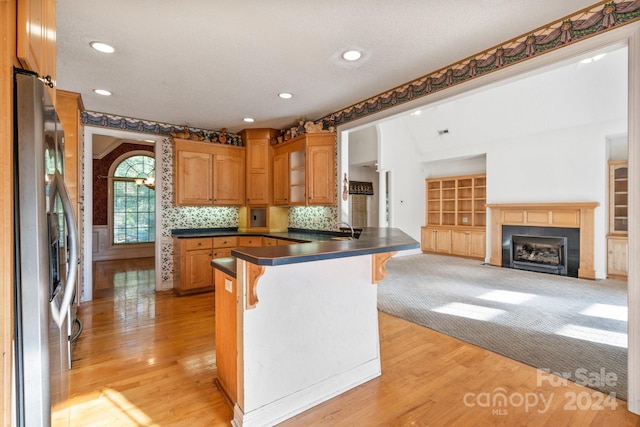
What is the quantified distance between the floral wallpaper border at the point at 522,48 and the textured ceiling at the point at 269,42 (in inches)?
3.2

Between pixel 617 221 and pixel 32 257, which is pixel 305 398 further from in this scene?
pixel 617 221

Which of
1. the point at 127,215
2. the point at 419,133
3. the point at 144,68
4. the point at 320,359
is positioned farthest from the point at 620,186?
the point at 127,215

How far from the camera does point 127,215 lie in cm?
790

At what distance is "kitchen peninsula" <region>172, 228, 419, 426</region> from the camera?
172 cm

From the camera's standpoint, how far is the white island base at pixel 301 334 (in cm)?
173

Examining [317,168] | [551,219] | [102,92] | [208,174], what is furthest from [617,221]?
[102,92]

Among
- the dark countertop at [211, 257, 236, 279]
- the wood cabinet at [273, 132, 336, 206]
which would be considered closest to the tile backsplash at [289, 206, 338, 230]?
the wood cabinet at [273, 132, 336, 206]

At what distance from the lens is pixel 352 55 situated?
8.57ft

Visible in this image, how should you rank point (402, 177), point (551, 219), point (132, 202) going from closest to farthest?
1. point (551, 219)
2. point (132, 202)
3. point (402, 177)

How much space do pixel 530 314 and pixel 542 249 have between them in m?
3.59

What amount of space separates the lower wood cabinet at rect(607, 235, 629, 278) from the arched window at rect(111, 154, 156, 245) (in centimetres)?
982

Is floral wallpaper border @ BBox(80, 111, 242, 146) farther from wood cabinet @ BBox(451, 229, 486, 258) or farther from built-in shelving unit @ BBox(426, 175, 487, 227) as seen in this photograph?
wood cabinet @ BBox(451, 229, 486, 258)

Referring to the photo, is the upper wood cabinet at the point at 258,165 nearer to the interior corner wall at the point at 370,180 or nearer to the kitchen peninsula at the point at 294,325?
the kitchen peninsula at the point at 294,325

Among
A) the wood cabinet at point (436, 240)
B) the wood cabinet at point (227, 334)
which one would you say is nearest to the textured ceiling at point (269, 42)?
the wood cabinet at point (227, 334)
